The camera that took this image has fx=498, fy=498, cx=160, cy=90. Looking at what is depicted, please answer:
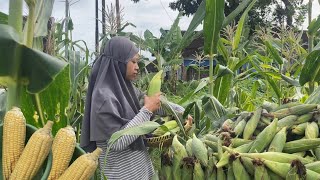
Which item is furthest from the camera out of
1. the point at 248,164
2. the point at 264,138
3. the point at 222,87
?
the point at 222,87

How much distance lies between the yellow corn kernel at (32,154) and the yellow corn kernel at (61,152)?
29 millimetres

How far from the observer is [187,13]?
1906 cm

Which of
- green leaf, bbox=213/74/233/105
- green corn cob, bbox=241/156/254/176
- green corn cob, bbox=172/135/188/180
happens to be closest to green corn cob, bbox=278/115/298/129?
green corn cob, bbox=241/156/254/176

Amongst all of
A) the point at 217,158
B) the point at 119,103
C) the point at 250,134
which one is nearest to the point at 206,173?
the point at 217,158

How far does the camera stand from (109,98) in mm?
2816

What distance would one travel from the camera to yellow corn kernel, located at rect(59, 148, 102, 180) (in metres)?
1.36

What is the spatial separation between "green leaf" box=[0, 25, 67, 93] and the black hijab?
1.17 m

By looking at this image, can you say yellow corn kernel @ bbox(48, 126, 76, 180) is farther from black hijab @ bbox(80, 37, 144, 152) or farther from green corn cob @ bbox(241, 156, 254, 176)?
black hijab @ bbox(80, 37, 144, 152)

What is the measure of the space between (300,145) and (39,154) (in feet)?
2.93

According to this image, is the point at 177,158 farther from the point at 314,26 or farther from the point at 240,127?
the point at 314,26

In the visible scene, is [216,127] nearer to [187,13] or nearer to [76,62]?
[76,62]

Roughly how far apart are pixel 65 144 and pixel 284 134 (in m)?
0.81

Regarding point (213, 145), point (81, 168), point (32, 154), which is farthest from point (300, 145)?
point (32, 154)

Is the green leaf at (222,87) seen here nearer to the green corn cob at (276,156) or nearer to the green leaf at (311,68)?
the green leaf at (311,68)
